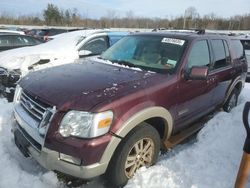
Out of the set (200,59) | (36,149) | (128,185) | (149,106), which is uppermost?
(200,59)

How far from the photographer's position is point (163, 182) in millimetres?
3324

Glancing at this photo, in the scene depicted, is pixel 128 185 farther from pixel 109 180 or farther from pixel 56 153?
pixel 56 153

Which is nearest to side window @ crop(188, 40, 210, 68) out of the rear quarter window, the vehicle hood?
the vehicle hood

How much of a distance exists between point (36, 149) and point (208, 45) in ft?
10.2

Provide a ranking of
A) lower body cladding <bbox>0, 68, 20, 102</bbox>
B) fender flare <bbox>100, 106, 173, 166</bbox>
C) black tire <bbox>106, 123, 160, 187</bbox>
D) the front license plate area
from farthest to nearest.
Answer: lower body cladding <bbox>0, 68, 20, 102</bbox>
the front license plate area
black tire <bbox>106, 123, 160, 187</bbox>
fender flare <bbox>100, 106, 173, 166</bbox>

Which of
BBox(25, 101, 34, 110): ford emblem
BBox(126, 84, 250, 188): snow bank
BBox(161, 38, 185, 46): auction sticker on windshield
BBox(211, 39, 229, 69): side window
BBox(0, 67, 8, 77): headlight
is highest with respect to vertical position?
BBox(161, 38, 185, 46): auction sticker on windshield

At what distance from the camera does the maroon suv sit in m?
2.93

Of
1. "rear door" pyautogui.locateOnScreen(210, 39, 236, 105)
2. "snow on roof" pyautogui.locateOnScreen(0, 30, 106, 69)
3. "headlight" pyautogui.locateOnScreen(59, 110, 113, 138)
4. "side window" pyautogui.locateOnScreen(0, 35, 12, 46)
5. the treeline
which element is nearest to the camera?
"headlight" pyautogui.locateOnScreen(59, 110, 113, 138)

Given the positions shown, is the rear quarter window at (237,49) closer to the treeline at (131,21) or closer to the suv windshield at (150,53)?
the suv windshield at (150,53)

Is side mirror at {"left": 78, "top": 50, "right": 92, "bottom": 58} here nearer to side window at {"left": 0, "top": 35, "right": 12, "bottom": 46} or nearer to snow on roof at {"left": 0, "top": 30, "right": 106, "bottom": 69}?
snow on roof at {"left": 0, "top": 30, "right": 106, "bottom": 69}

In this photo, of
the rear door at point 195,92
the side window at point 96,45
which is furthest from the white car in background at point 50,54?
the rear door at point 195,92

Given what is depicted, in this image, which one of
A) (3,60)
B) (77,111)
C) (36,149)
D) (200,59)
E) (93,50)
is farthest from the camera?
(93,50)

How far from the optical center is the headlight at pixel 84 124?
2.89 metres

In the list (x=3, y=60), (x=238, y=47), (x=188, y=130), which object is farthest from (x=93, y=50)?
(x=188, y=130)
